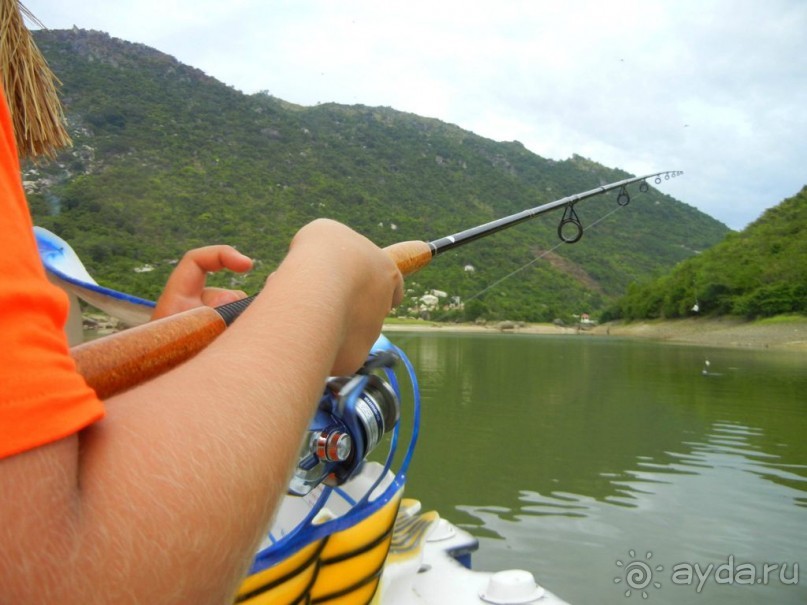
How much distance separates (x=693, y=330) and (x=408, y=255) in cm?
4416

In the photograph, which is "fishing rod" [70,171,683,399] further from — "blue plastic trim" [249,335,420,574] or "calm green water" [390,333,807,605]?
"calm green water" [390,333,807,605]

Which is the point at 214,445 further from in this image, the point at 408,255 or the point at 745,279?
the point at 745,279

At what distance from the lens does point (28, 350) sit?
0.47 meters

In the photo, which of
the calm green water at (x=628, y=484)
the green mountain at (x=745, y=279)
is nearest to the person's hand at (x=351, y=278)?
the calm green water at (x=628, y=484)

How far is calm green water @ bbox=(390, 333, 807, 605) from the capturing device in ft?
17.8

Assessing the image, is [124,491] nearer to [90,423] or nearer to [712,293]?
[90,423]

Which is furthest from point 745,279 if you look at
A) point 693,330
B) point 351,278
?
point 351,278

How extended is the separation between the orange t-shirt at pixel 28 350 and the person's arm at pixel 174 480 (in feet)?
0.05

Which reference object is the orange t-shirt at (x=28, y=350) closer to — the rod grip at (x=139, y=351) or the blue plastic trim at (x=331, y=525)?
the rod grip at (x=139, y=351)

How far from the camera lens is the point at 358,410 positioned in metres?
1.16

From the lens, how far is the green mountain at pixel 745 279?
3800 centimetres

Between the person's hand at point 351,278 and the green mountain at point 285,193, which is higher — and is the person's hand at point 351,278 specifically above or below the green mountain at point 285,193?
below

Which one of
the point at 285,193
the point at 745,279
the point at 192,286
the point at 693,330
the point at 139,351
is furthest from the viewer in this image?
the point at 693,330

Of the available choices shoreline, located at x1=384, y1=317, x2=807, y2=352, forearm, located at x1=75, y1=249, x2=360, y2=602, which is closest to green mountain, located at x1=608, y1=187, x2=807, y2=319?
shoreline, located at x1=384, y1=317, x2=807, y2=352
